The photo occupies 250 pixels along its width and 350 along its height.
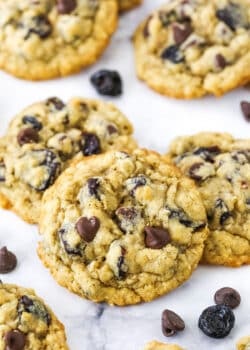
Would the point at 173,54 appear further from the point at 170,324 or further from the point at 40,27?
the point at 170,324

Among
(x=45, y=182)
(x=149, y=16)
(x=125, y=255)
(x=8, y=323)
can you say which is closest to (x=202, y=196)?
(x=125, y=255)

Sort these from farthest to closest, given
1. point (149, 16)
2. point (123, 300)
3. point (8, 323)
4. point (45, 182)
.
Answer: point (149, 16) → point (45, 182) → point (123, 300) → point (8, 323)

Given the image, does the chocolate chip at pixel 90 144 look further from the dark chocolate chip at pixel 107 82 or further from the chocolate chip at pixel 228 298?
the chocolate chip at pixel 228 298

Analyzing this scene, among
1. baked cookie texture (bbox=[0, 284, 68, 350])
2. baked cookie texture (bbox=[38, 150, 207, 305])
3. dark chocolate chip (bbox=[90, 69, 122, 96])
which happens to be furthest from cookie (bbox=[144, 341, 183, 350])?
dark chocolate chip (bbox=[90, 69, 122, 96])

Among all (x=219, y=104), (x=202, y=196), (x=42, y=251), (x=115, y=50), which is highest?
(x=115, y=50)

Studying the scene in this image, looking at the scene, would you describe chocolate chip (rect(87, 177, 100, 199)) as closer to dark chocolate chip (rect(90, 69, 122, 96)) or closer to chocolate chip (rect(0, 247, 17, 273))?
chocolate chip (rect(0, 247, 17, 273))

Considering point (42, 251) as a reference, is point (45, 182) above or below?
above

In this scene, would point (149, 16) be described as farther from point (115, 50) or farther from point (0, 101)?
point (0, 101)
